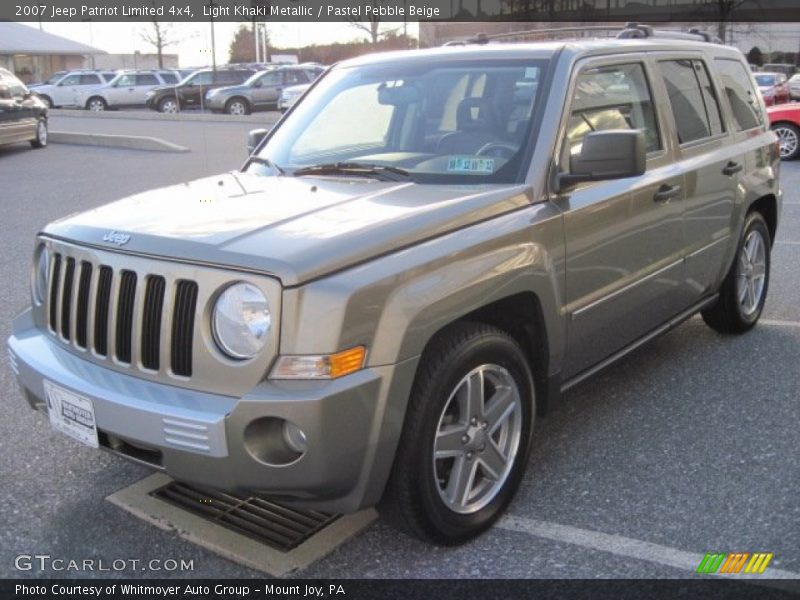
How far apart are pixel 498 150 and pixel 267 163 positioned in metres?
1.21

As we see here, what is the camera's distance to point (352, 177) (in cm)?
394

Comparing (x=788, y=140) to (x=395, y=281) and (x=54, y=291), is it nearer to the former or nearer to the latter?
(x=395, y=281)

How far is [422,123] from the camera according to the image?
4152 mm

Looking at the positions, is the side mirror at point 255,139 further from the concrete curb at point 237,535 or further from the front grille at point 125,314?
the concrete curb at point 237,535

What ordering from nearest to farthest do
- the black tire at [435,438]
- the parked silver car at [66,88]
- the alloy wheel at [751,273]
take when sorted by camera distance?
the black tire at [435,438]
the alloy wheel at [751,273]
the parked silver car at [66,88]

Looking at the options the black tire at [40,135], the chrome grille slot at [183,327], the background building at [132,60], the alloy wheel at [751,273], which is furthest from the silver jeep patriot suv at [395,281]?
the background building at [132,60]

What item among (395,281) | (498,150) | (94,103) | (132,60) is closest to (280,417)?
(395,281)

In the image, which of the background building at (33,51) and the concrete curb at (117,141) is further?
the background building at (33,51)

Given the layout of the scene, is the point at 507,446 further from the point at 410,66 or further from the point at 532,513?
the point at 410,66

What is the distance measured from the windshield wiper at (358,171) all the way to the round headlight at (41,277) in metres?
1.16

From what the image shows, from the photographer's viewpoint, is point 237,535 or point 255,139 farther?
point 255,139

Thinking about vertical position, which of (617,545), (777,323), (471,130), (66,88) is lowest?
(617,545)

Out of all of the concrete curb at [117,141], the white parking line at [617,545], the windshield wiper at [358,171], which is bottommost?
the white parking line at [617,545]

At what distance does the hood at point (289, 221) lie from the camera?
2.88 meters
